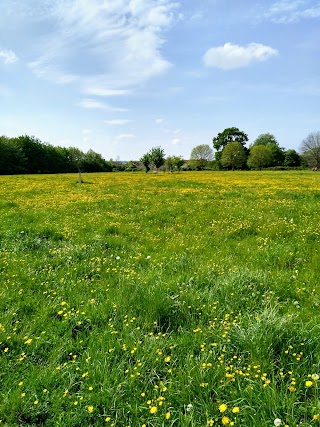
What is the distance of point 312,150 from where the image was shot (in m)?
93.1

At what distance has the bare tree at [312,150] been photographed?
9253 centimetres

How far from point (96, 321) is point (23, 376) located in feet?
4.36

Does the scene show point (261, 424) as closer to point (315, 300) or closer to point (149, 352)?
point (149, 352)

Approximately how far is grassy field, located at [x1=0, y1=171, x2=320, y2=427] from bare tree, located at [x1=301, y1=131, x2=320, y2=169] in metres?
97.5

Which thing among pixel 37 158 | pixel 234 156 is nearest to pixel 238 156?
pixel 234 156

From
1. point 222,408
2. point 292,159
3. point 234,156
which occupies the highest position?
point 234,156

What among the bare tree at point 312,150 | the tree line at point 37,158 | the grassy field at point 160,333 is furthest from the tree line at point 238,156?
the grassy field at point 160,333

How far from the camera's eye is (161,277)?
6117 mm

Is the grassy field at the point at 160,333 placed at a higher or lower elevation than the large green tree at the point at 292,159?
lower

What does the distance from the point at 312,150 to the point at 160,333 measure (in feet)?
343

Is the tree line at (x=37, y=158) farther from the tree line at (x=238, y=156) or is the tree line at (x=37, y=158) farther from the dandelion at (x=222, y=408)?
the dandelion at (x=222, y=408)

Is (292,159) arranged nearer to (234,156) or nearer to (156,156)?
(234,156)

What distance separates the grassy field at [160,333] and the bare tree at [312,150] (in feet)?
320

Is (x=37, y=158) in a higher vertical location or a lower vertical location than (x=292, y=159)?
higher
